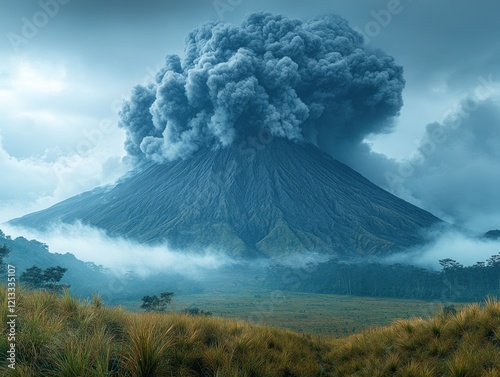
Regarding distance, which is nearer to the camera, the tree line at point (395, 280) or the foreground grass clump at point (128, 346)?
the foreground grass clump at point (128, 346)

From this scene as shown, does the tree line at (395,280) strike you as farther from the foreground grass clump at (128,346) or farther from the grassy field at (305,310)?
the foreground grass clump at (128,346)

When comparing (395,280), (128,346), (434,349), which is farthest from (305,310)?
(128,346)

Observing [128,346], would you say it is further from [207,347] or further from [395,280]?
[395,280]

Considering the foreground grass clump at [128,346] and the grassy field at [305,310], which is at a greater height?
the foreground grass clump at [128,346]

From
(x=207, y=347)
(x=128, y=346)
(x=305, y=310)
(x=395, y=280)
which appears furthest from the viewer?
(x=395, y=280)

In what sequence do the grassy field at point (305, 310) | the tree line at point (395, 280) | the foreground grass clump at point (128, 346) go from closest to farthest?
the foreground grass clump at point (128, 346), the grassy field at point (305, 310), the tree line at point (395, 280)

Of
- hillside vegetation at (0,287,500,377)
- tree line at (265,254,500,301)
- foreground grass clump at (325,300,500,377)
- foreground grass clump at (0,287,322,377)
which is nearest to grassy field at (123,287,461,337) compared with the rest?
tree line at (265,254,500,301)

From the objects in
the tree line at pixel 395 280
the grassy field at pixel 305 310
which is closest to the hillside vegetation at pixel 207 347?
the grassy field at pixel 305 310
